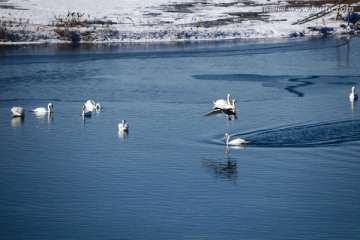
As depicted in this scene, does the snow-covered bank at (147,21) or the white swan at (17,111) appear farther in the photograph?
the snow-covered bank at (147,21)

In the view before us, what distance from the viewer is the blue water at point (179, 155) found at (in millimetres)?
20141

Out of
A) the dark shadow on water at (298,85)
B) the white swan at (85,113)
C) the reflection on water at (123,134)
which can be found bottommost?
the reflection on water at (123,134)

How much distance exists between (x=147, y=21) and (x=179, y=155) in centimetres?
4602

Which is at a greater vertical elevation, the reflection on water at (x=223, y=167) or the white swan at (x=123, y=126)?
the white swan at (x=123, y=126)

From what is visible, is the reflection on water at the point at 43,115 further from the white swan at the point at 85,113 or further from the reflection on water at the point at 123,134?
the reflection on water at the point at 123,134

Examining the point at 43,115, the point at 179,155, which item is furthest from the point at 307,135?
the point at 43,115

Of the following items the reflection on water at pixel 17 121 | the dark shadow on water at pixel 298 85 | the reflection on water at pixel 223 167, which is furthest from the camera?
the dark shadow on water at pixel 298 85

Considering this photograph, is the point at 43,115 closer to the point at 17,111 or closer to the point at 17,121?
the point at 17,111

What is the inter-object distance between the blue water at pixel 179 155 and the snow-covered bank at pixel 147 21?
1545cm

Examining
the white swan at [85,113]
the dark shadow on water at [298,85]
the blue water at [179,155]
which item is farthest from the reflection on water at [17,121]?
the dark shadow on water at [298,85]

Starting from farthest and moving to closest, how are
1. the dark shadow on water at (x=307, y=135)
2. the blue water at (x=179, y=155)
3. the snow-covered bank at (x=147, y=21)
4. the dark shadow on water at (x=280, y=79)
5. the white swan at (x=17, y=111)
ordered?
the snow-covered bank at (x=147, y=21) → the dark shadow on water at (x=280, y=79) → the white swan at (x=17, y=111) → the dark shadow on water at (x=307, y=135) → the blue water at (x=179, y=155)

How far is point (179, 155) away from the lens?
2652 cm

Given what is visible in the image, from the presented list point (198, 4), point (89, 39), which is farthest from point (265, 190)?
point (198, 4)

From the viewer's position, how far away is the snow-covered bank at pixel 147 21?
63.5 meters
